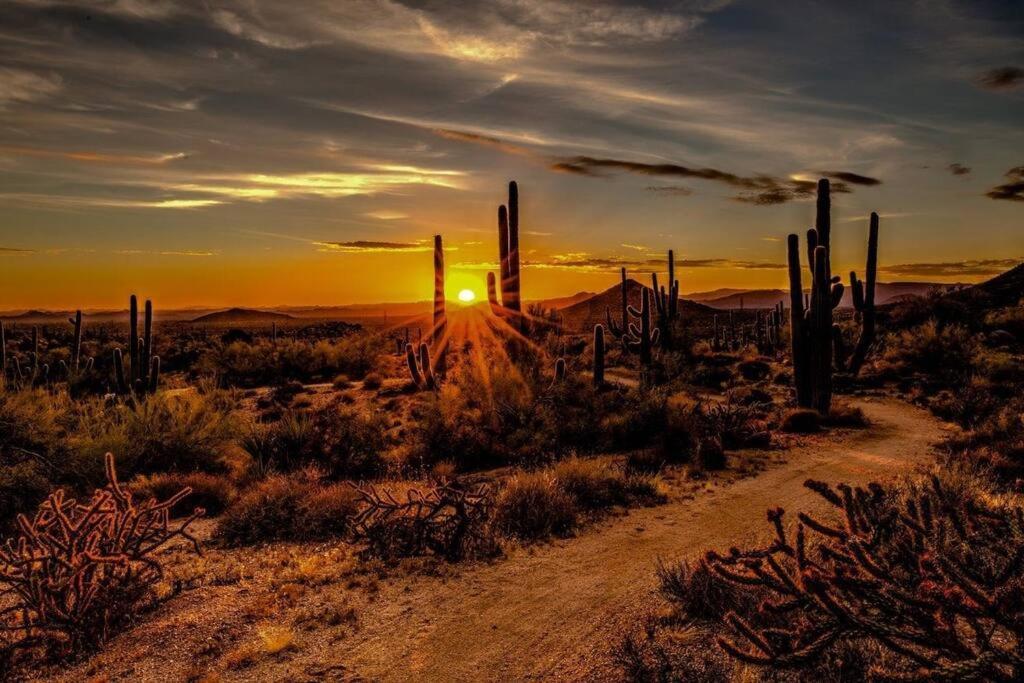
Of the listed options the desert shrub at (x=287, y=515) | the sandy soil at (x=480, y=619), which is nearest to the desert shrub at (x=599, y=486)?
the sandy soil at (x=480, y=619)

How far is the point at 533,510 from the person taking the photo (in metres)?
9.19

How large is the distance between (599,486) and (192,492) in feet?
22.0

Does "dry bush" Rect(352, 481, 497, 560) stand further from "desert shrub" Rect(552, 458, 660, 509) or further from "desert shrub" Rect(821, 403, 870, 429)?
"desert shrub" Rect(821, 403, 870, 429)

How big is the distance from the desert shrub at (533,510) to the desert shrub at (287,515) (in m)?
2.17

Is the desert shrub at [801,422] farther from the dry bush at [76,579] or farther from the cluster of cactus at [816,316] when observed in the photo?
the dry bush at [76,579]

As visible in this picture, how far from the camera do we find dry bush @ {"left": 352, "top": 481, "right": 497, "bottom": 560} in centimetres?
829

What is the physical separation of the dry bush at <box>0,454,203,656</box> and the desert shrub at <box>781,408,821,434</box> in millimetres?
13945

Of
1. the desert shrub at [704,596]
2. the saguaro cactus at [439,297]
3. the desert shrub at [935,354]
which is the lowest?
the desert shrub at [704,596]

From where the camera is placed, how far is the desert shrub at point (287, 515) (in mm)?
9273

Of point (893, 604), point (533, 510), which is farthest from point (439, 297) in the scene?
point (893, 604)

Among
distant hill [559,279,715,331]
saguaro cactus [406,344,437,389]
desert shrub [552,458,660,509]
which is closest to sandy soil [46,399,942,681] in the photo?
desert shrub [552,458,660,509]

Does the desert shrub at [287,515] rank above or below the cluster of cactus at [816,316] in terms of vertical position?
below

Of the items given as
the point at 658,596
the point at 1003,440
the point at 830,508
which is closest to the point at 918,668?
the point at 658,596

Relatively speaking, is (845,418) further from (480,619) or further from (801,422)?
(480,619)
